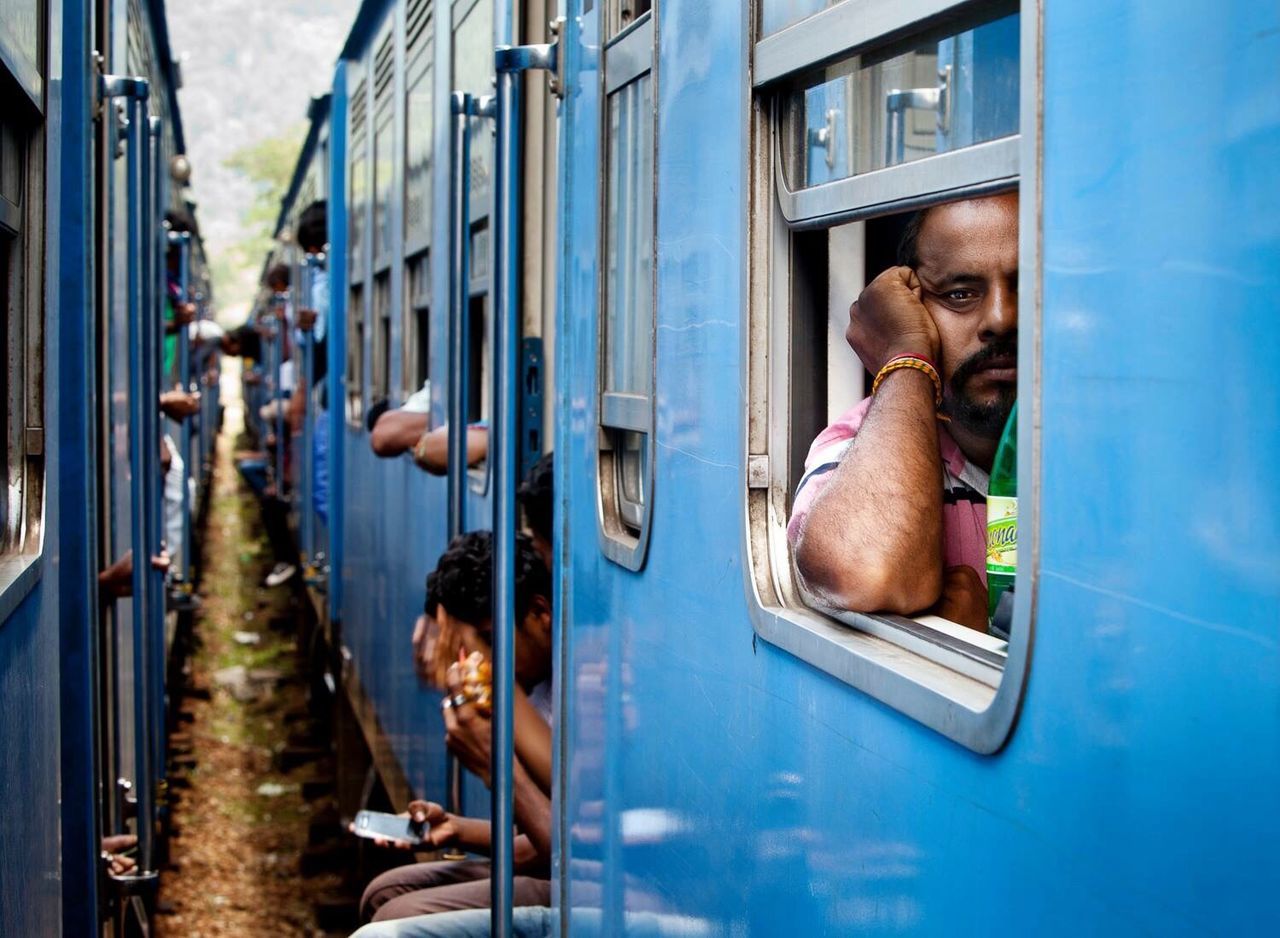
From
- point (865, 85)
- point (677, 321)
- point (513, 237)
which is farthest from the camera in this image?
point (513, 237)

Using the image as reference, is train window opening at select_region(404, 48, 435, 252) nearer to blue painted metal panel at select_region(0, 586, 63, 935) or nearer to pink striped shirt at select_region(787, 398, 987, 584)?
blue painted metal panel at select_region(0, 586, 63, 935)

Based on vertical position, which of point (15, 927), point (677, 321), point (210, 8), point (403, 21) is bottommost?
point (15, 927)

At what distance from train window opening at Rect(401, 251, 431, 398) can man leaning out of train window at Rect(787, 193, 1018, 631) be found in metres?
3.67

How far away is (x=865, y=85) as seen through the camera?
5.08ft

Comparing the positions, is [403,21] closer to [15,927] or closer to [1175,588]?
[15,927]

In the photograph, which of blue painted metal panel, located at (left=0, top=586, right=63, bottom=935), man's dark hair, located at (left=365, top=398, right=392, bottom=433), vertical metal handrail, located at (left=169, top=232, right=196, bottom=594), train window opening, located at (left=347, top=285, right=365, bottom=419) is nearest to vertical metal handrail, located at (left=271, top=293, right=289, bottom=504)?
vertical metal handrail, located at (left=169, top=232, right=196, bottom=594)

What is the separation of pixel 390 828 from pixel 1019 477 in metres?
2.44

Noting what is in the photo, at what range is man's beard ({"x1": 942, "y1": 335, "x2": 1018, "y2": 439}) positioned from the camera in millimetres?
1673

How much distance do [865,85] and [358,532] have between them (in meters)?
5.81

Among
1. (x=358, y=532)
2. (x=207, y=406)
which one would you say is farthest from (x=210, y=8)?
(x=358, y=532)

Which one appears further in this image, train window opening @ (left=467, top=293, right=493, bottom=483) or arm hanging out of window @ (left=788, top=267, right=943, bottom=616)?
train window opening @ (left=467, top=293, right=493, bottom=483)

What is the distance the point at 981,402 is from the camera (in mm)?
1708

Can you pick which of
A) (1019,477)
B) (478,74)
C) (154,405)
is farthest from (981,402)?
(154,405)

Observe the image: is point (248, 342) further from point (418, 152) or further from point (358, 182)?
point (418, 152)
